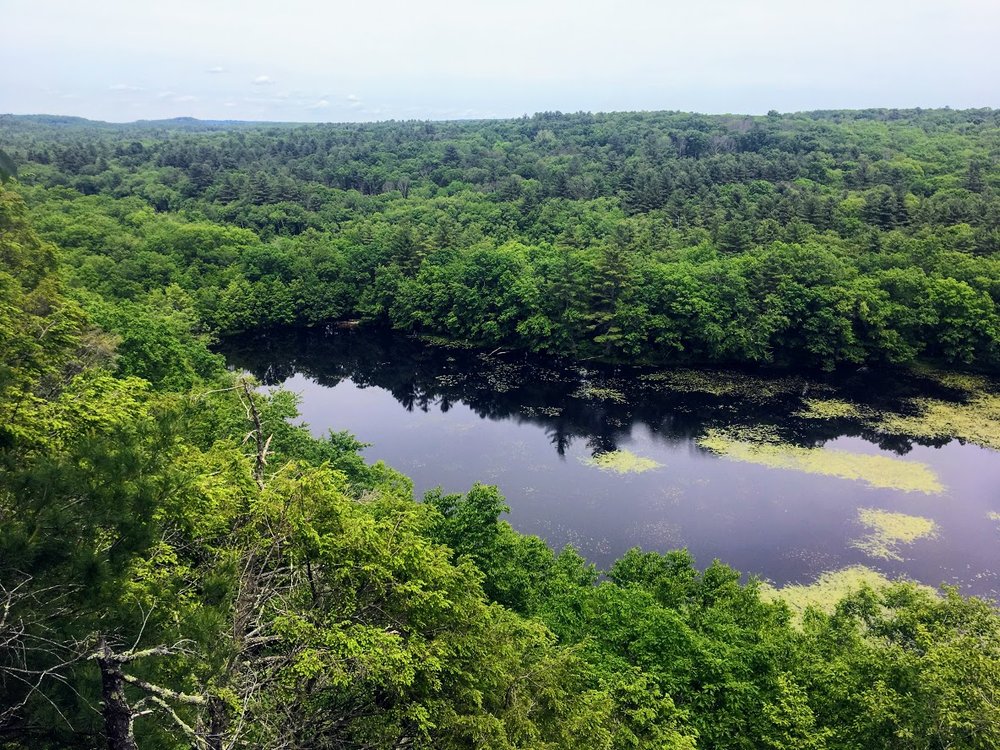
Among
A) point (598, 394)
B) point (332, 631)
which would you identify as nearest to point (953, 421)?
point (598, 394)

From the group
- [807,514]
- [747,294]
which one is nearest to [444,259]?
[747,294]

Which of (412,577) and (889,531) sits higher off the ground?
(412,577)

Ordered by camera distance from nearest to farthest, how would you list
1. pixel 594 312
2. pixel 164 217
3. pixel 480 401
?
pixel 480 401, pixel 594 312, pixel 164 217

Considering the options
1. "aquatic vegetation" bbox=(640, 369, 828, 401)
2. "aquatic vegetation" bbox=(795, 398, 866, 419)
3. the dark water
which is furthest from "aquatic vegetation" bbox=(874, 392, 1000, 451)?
"aquatic vegetation" bbox=(640, 369, 828, 401)

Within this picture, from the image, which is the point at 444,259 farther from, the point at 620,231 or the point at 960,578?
the point at 960,578

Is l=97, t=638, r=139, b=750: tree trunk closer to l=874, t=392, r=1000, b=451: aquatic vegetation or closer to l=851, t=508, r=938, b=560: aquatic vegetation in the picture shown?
l=851, t=508, r=938, b=560: aquatic vegetation

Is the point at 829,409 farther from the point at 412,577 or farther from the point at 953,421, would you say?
the point at 412,577

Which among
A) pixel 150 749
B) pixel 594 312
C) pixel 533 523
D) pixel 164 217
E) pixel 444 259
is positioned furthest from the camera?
pixel 164 217
